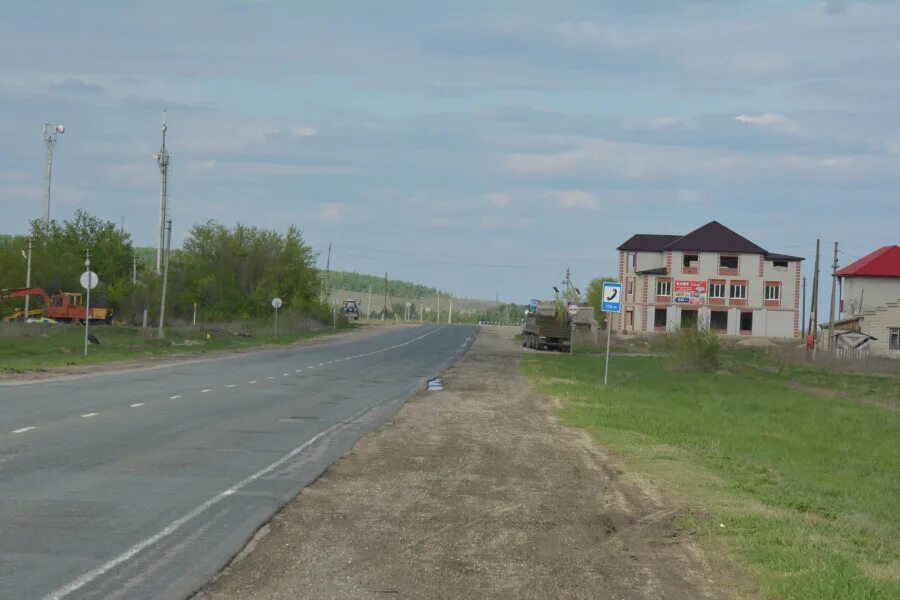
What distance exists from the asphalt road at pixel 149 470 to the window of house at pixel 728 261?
245 feet

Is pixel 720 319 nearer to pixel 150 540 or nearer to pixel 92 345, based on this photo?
pixel 92 345

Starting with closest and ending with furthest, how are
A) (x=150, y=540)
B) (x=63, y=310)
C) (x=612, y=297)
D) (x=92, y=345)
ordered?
(x=150, y=540) < (x=612, y=297) < (x=92, y=345) < (x=63, y=310)

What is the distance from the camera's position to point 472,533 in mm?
10391

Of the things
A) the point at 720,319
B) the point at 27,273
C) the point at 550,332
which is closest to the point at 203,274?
the point at 27,273

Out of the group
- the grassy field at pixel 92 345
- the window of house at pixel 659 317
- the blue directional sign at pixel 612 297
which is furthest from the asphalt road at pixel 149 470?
the window of house at pixel 659 317

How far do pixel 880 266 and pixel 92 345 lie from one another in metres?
68.9

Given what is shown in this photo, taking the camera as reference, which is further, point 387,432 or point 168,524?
point 387,432

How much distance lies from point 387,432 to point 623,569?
35.3ft

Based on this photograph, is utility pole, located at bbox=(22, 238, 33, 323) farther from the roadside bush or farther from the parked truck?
the roadside bush

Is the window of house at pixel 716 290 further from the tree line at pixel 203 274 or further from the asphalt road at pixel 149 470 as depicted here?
the asphalt road at pixel 149 470

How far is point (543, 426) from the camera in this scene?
22156 mm

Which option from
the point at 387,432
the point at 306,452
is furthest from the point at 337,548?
the point at 387,432

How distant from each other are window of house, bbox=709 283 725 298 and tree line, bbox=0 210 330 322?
113ft

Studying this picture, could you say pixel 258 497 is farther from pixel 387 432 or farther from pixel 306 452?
pixel 387 432
